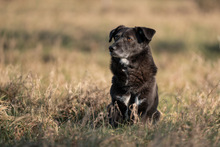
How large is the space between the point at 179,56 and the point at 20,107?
24.6 ft

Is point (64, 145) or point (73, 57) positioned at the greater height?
point (73, 57)

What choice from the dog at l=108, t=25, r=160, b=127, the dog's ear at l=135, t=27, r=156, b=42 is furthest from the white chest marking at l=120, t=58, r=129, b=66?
the dog's ear at l=135, t=27, r=156, b=42

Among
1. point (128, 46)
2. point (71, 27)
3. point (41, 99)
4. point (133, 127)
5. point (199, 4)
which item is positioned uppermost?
point (199, 4)

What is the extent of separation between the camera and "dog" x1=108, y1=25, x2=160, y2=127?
154 inches

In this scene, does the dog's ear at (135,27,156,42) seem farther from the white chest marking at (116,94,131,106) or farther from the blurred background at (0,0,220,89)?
the blurred background at (0,0,220,89)

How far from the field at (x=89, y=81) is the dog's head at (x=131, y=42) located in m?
0.89

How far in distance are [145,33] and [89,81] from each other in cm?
162

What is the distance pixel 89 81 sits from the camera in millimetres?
5082

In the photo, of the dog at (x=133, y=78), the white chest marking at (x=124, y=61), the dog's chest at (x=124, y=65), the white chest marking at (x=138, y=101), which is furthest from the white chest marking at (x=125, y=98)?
the white chest marking at (x=124, y=61)

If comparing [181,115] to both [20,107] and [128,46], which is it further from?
[20,107]

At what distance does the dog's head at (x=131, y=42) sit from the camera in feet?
13.2

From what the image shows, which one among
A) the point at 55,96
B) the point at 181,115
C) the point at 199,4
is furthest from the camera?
the point at 199,4

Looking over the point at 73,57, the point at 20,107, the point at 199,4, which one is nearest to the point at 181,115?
the point at 20,107

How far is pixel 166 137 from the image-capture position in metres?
3.03
